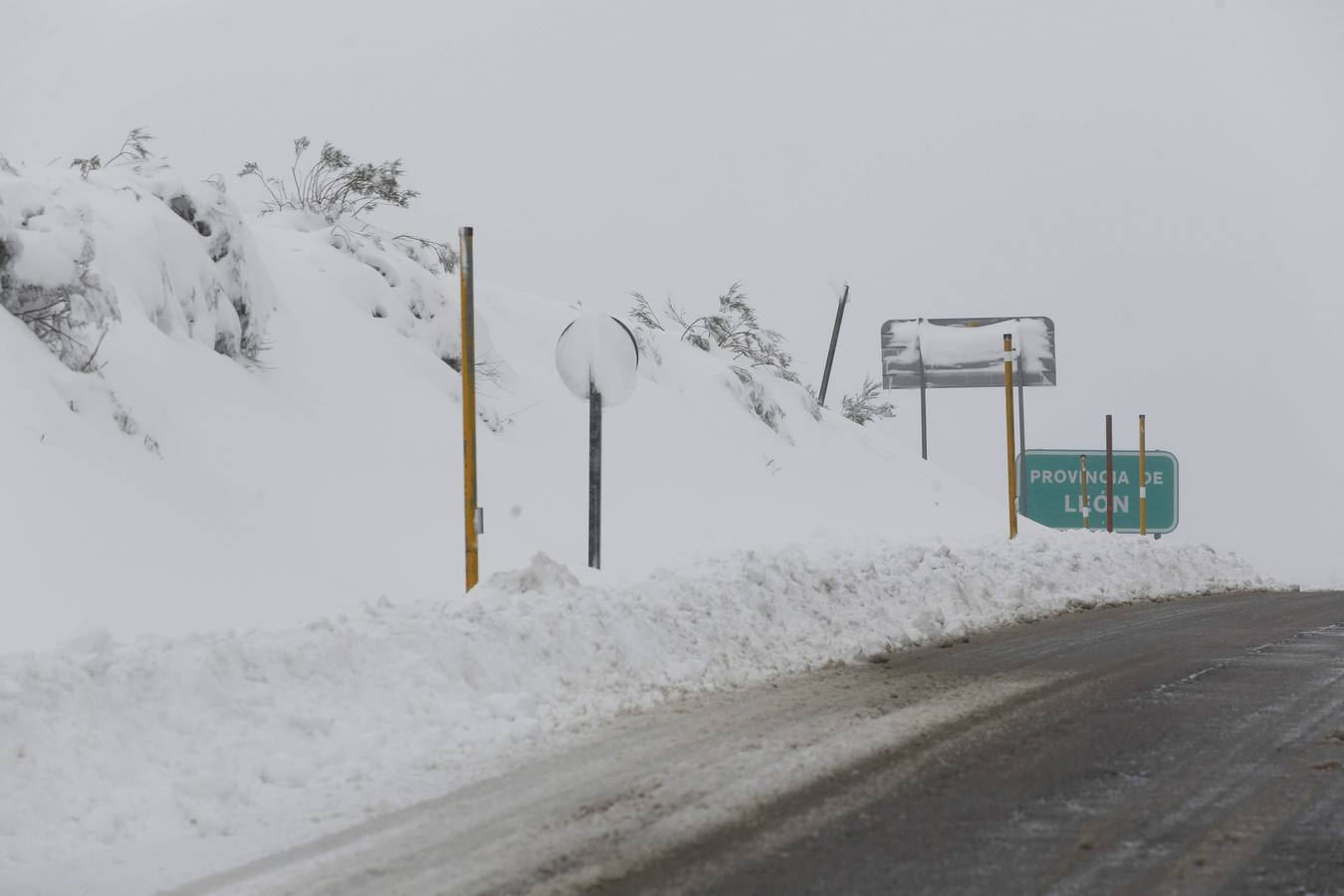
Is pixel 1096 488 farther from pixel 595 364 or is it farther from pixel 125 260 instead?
pixel 125 260

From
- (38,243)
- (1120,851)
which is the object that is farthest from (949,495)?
(1120,851)

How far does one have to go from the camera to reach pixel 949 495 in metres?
27.8

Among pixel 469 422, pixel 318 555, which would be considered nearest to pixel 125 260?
pixel 318 555

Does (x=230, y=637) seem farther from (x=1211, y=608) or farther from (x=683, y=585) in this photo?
(x=1211, y=608)

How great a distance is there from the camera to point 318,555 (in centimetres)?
1110

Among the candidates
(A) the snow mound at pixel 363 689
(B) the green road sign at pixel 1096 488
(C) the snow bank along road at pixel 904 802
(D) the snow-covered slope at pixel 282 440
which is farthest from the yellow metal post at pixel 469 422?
(B) the green road sign at pixel 1096 488

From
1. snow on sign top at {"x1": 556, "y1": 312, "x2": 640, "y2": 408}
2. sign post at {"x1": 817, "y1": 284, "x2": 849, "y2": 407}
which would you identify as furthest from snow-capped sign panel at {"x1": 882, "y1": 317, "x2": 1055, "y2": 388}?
snow on sign top at {"x1": 556, "y1": 312, "x2": 640, "y2": 408}

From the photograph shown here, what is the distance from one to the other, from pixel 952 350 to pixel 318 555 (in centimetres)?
3484

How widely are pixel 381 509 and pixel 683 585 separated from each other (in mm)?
4124

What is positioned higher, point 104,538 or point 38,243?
point 38,243

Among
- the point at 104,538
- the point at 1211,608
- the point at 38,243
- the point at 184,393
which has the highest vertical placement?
the point at 38,243

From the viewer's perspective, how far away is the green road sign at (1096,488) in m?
31.9

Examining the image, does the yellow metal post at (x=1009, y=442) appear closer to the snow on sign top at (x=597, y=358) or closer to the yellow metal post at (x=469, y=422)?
the snow on sign top at (x=597, y=358)

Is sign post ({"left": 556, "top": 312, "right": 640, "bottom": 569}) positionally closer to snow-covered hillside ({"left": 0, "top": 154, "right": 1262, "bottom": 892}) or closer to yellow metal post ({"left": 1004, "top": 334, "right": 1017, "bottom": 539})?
snow-covered hillside ({"left": 0, "top": 154, "right": 1262, "bottom": 892})
